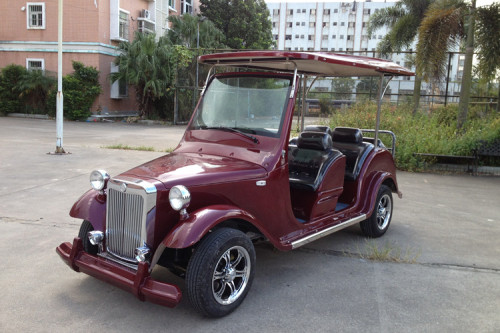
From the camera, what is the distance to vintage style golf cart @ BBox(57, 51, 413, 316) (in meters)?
3.17

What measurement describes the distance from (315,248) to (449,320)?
6.01 feet

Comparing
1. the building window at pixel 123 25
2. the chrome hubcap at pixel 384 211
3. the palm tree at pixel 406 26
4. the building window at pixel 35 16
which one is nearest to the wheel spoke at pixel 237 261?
the chrome hubcap at pixel 384 211

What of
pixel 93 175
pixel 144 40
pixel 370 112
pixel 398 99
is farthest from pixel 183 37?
pixel 93 175

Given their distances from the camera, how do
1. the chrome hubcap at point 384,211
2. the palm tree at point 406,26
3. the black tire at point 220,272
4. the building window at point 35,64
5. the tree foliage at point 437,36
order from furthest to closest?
1. the building window at point 35,64
2. the palm tree at point 406,26
3. the tree foliage at point 437,36
4. the chrome hubcap at point 384,211
5. the black tire at point 220,272

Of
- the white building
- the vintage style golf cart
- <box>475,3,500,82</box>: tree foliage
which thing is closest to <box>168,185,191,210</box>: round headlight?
the vintage style golf cart

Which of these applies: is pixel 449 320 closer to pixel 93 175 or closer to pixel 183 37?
pixel 93 175

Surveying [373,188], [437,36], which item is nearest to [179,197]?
[373,188]

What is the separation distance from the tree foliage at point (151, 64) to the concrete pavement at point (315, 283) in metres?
15.4

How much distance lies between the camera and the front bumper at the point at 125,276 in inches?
117

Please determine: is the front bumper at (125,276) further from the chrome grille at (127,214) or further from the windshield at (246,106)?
the windshield at (246,106)

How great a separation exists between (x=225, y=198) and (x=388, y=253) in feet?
7.56

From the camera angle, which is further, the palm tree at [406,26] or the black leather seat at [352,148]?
the palm tree at [406,26]

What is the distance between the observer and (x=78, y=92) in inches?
846

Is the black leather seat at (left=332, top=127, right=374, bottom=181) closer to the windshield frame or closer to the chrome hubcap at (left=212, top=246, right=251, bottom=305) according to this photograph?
the windshield frame
